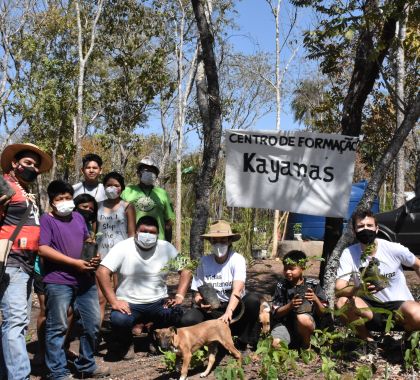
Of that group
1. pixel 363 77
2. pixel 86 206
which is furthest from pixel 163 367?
pixel 363 77

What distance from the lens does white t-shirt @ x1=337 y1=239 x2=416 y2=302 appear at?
14.5 ft

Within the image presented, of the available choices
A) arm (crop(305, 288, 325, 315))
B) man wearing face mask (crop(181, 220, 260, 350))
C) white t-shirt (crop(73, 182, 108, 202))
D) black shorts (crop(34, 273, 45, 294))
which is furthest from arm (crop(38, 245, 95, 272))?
arm (crop(305, 288, 325, 315))

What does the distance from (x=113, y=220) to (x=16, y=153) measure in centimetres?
149

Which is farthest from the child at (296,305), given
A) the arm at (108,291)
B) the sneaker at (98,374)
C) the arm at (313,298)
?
the sneaker at (98,374)

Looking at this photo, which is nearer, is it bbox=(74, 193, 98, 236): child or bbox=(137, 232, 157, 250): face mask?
bbox=(137, 232, 157, 250): face mask

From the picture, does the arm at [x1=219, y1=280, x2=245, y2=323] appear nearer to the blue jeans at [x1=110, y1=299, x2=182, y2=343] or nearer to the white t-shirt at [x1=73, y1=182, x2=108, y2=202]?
the blue jeans at [x1=110, y1=299, x2=182, y2=343]

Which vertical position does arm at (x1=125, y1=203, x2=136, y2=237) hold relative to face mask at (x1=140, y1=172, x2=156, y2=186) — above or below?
below

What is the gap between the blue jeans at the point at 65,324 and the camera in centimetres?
439

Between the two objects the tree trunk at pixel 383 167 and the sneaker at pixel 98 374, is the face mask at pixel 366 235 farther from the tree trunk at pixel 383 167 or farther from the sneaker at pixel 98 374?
the sneaker at pixel 98 374

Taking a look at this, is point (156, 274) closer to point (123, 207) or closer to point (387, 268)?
point (123, 207)

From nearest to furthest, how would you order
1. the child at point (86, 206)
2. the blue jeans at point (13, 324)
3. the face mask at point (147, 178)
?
the blue jeans at point (13, 324), the child at point (86, 206), the face mask at point (147, 178)

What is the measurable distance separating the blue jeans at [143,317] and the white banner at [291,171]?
1237 mm

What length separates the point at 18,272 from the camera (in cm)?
393

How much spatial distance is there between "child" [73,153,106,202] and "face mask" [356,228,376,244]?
2.44 metres
